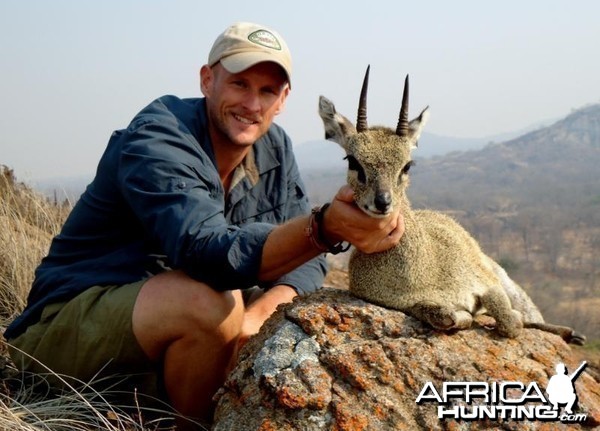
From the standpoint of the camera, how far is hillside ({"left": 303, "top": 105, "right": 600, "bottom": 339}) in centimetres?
5244

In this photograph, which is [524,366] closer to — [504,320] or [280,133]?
[504,320]

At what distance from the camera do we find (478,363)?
4.18 meters

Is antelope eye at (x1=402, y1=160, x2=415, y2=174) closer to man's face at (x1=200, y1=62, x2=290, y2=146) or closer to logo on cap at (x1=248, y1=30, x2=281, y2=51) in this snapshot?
man's face at (x1=200, y1=62, x2=290, y2=146)

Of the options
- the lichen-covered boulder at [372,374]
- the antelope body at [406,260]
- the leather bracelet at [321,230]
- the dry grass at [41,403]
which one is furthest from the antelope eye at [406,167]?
the dry grass at [41,403]

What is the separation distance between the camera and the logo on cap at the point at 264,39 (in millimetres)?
5516

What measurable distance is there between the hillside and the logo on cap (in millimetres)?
1334

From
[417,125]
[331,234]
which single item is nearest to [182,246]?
[331,234]

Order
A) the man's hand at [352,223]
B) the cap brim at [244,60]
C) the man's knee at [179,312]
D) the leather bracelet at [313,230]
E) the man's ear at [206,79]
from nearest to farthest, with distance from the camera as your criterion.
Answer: the man's hand at [352,223] < the leather bracelet at [313,230] < the man's knee at [179,312] < the cap brim at [244,60] < the man's ear at [206,79]

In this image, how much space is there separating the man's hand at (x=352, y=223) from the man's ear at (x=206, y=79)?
2043 mm

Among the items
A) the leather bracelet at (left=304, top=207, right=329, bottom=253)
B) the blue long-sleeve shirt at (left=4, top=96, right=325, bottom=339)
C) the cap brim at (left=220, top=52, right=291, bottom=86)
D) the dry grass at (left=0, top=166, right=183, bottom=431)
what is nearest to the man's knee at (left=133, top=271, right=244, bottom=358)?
the blue long-sleeve shirt at (left=4, top=96, right=325, bottom=339)

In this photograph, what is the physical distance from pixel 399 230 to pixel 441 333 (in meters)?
0.80

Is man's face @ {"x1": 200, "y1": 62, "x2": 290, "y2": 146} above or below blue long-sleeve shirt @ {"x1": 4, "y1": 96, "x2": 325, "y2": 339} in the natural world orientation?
above

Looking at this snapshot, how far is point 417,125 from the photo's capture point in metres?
4.93

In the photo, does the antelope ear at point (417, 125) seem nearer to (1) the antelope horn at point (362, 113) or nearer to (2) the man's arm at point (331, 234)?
(1) the antelope horn at point (362, 113)
